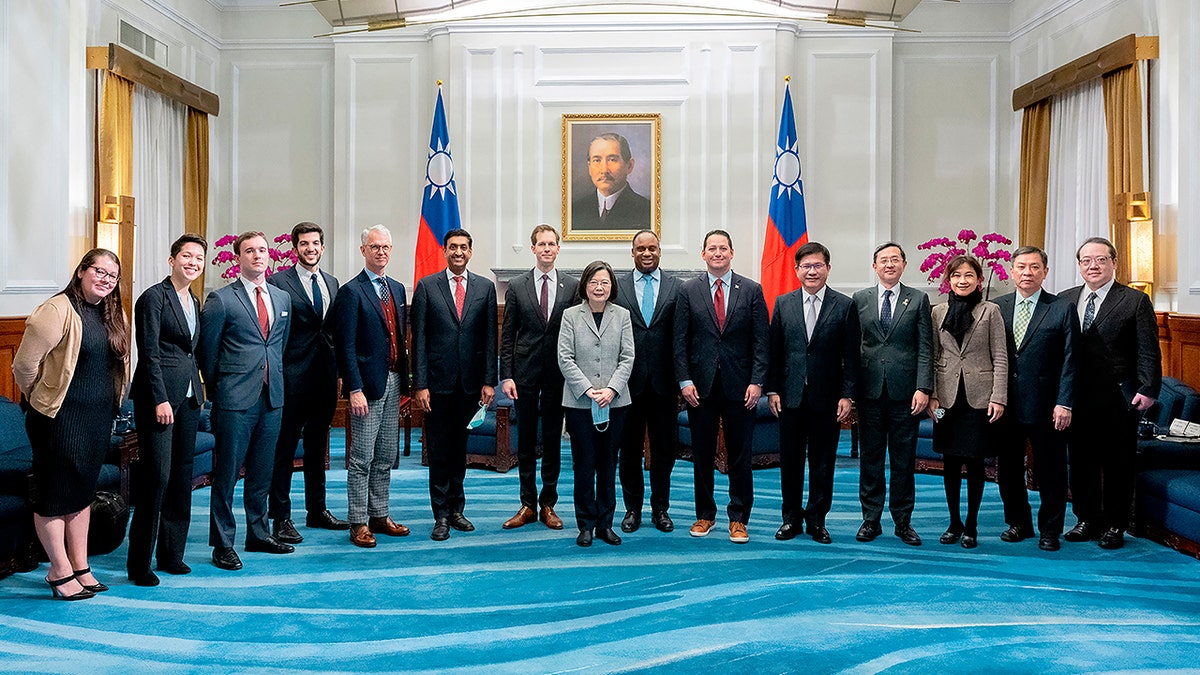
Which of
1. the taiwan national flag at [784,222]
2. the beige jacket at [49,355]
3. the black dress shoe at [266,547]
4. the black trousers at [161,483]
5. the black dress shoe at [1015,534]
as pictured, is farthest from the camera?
the taiwan national flag at [784,222]

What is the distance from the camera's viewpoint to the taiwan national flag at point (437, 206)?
28.2ft

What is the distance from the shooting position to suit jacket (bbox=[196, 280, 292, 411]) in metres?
4.25

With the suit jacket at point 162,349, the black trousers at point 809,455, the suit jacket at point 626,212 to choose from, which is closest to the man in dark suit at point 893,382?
the black trousers at point 809,455

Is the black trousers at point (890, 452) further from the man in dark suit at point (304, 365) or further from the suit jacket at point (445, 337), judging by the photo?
the man in dark suit at point (304, 365)

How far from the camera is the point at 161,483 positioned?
4.07 meters

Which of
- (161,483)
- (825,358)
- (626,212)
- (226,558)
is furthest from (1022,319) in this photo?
(626,212)

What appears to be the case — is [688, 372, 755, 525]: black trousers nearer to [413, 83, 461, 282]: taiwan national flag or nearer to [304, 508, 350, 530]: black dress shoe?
[304, 508, 350, 530]: black dress shoe

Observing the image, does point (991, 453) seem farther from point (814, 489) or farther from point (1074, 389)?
point (814, 489)

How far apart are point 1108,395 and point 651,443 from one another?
2326 millimetres

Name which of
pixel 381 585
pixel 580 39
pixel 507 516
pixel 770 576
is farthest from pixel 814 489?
pixel 580 39

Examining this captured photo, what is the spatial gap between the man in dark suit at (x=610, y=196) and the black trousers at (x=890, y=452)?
15.0 feet

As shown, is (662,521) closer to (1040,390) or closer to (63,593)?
(1040,390)

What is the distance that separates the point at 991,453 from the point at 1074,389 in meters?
0.52

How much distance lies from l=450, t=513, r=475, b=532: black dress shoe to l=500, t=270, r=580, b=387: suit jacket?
0.78 meters
